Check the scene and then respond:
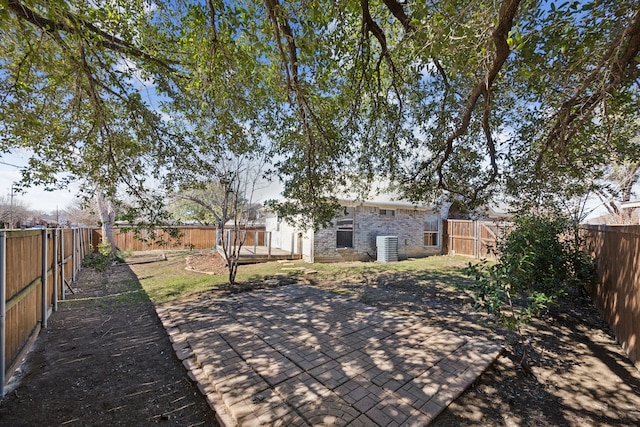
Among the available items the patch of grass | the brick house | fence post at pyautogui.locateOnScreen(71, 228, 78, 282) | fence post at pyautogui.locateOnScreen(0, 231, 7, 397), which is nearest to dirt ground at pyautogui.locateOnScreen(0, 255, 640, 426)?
fence post at pyautogui.locateOnScreen(0, 231, 7, 397)

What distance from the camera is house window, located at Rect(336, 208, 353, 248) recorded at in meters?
12.2

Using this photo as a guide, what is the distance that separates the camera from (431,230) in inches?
591

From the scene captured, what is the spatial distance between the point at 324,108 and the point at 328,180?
181 centimetres

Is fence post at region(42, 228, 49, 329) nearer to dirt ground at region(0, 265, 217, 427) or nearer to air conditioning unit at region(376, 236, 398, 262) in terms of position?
dirt ground at region(0, 265, 217, 427)

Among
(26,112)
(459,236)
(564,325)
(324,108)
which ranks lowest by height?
(564,325)

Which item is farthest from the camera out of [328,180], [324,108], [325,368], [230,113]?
[328,180]

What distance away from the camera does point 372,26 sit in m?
4.08

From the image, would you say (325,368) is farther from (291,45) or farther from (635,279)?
(291,45)

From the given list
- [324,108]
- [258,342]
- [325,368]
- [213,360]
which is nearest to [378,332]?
[325,368]

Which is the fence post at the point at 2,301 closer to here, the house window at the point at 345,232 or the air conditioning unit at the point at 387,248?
the house window at the point at 345,232

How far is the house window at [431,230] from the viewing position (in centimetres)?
1486

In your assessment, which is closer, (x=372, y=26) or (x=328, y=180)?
(x=372, y=26)

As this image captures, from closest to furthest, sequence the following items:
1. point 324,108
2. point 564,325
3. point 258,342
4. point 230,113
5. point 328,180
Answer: point 258,342 → point 564,325 → point 324,108 → point 230,113 → point 328,180

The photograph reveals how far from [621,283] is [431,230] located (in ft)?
36.9
